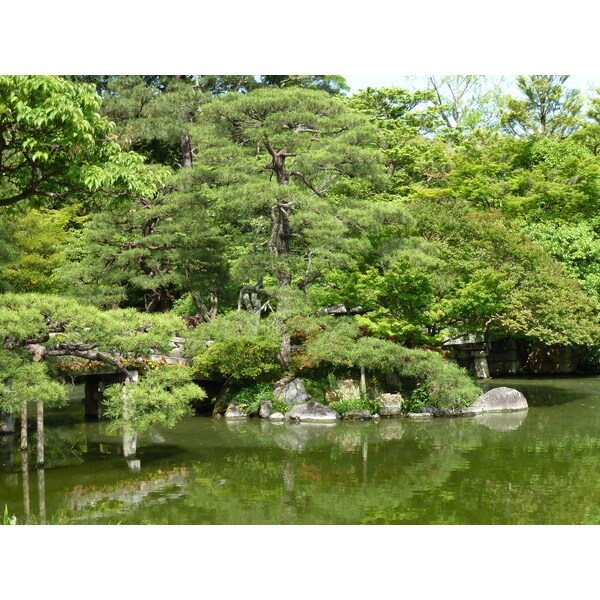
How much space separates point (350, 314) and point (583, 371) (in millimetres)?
8561

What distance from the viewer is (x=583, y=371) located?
19.7 metres

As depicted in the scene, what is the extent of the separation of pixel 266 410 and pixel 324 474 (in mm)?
5070

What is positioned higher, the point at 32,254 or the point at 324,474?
the point at 32,254

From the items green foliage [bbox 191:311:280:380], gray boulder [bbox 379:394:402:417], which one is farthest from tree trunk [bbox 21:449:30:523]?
gray boulder [bbox 379:394:402:417]

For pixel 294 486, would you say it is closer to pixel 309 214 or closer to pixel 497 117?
pixel 309 214

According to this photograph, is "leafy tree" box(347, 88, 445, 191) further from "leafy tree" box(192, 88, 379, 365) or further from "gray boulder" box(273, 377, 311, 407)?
"gray boulder" box(273, 377, 311, 407)

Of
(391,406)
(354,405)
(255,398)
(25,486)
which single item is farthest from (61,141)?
(391,406)

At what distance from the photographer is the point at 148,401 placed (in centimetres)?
838

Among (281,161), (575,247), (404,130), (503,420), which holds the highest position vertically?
(404,130)

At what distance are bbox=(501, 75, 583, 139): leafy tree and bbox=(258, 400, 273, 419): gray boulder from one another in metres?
14.5

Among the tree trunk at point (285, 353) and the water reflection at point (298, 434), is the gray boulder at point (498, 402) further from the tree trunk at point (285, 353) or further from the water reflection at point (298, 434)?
the tree trunk at point (285, 353)

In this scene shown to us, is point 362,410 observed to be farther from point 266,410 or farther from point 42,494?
point 42,494

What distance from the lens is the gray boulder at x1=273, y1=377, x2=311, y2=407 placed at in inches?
517
